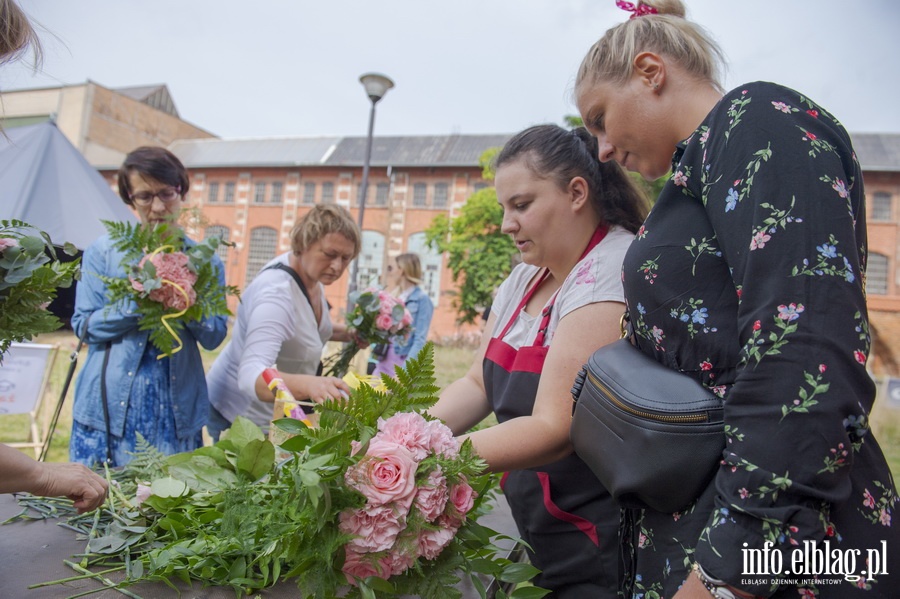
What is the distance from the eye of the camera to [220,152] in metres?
36.7

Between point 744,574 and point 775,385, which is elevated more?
point 775,385

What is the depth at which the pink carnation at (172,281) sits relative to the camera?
2.35 meters

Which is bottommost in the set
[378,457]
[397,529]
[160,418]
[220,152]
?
[160,418]

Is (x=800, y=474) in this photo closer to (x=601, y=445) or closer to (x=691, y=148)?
(x=601, y=445)

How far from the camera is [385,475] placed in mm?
966

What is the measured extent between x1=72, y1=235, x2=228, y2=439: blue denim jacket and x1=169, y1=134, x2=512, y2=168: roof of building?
88.3 ft

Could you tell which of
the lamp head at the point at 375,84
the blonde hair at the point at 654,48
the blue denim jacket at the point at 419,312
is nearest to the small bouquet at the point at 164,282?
the blonde hair at the point at 654,48

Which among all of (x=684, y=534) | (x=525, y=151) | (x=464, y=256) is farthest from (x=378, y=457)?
(x=464, y=256)

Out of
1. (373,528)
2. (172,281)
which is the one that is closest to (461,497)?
(373,528)

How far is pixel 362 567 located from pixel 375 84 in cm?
1050

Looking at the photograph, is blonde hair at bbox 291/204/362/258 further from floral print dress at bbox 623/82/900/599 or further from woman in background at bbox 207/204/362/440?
floral print dress at bbox 623/82/900/599

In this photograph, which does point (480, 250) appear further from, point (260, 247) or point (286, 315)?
point (260, 247)

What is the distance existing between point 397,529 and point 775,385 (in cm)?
62

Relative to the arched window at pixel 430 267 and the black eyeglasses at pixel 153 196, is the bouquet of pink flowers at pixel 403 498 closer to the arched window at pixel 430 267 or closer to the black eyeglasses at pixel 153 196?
the black eyeglasses at pixel 153 196
